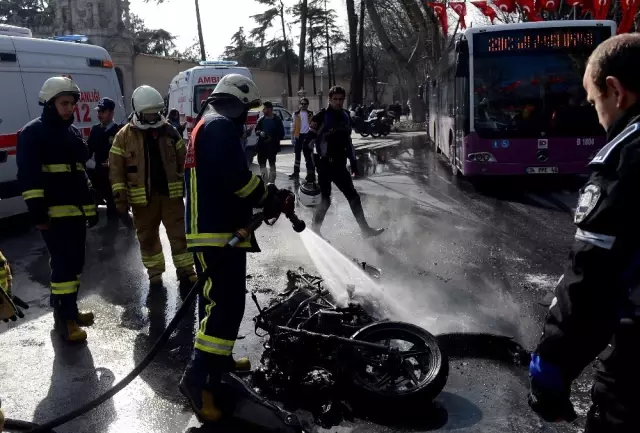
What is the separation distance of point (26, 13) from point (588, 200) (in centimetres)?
6936

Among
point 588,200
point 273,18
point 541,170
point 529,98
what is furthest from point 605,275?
point 273,18

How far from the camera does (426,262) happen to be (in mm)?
7180

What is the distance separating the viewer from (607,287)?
192cm

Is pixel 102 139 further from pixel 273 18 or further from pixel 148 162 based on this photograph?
pixel 273 18

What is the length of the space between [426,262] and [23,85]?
246 inches

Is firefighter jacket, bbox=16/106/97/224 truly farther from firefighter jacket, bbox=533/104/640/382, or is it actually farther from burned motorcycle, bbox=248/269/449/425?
firefighter jacket, bbox=533/104/640/382

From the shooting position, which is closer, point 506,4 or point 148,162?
point 148,162

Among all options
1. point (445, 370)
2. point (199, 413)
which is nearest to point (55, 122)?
point (199, 413)

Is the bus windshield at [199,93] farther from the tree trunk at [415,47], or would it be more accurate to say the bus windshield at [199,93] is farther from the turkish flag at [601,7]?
the tree trunk at [415,47]

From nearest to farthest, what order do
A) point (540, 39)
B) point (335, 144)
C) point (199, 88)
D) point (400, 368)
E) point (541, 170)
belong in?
point (400, 368) → point (335, 144) → point (540, 39) → point (541, 170) → point (199, 88)

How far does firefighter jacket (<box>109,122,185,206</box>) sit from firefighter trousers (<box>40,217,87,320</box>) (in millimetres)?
1084

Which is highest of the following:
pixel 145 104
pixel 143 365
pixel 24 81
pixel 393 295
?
pixel 24 81

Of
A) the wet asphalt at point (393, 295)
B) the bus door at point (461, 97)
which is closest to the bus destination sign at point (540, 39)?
the bus door at point (461, 97)

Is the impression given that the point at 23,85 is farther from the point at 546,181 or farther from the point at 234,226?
the point at 546,181
